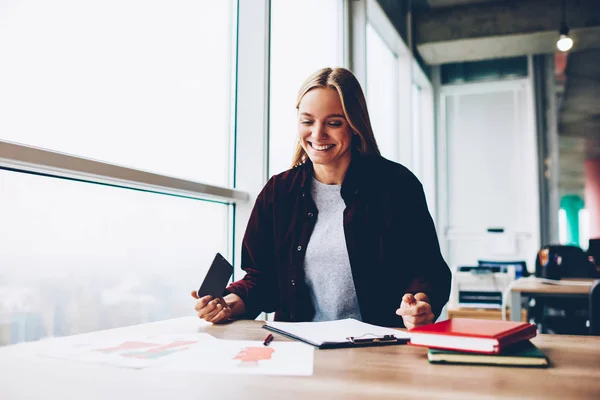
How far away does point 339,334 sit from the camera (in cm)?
112

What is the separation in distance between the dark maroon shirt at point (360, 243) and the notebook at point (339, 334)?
320mm

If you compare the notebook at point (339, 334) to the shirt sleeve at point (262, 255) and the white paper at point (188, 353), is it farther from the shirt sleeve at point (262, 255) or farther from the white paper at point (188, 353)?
the shirt sleeve at point (262, 255)

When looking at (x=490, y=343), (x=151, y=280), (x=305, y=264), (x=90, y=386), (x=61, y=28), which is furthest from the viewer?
(x=151, y=280)

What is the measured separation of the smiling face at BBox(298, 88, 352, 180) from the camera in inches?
63.1

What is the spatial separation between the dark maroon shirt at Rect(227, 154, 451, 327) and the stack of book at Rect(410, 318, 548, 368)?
0.53 m

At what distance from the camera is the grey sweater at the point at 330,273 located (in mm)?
1593

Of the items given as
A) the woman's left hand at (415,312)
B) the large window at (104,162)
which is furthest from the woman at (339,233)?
the large window at (104,162)

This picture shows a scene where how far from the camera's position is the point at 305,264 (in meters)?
1.63

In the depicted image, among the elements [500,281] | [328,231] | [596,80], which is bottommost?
[500,281]

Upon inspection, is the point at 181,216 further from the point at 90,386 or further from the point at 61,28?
the point at 90,386

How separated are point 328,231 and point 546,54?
5.39 m

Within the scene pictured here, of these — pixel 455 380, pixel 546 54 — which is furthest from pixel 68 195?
pixel 546 54

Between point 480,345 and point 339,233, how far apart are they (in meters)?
0.78

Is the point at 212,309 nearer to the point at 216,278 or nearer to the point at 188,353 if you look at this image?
the point at 216,278
